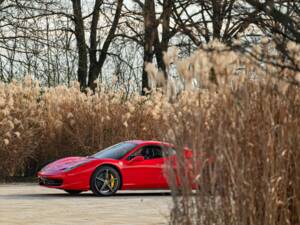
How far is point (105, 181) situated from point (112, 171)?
268 mm

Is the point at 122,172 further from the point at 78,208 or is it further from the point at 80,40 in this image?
the point at 80,40

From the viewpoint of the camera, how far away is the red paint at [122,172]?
19.5m

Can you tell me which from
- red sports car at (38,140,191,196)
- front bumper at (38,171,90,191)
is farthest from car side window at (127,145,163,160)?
front bumper at (38,171,90,191)

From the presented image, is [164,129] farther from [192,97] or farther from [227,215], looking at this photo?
[227,215]

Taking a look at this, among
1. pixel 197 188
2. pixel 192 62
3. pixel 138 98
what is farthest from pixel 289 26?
pixel 138 98

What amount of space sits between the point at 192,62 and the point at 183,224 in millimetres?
1444


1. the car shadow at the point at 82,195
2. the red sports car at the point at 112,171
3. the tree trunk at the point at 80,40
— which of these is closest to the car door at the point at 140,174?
the red sports car at the point at 112,171

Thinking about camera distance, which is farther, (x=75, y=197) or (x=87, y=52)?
(x=87, y=52)

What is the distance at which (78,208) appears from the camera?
16375 mm

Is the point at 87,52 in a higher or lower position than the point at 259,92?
higher

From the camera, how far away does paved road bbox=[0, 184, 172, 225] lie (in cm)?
1407

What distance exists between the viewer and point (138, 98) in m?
26.4

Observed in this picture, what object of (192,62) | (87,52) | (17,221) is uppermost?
(87,52)

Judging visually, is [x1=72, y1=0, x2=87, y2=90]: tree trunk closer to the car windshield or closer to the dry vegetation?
the car windshield
